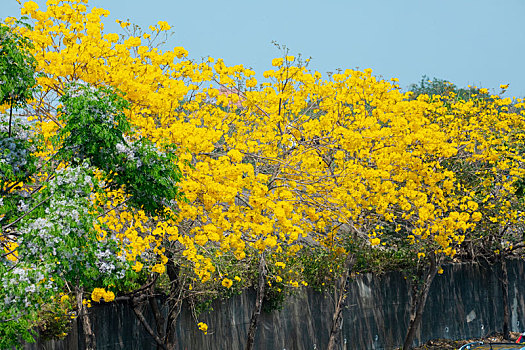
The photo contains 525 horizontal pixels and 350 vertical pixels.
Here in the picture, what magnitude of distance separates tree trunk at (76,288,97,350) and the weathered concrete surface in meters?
0.38

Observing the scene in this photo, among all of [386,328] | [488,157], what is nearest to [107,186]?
[488,157]

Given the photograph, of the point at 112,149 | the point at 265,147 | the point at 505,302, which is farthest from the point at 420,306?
the point at 112,149

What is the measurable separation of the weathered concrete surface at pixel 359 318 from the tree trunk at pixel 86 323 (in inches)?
14.8

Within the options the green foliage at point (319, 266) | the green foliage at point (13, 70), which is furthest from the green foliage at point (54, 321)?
the green foliage at point (319, 266)

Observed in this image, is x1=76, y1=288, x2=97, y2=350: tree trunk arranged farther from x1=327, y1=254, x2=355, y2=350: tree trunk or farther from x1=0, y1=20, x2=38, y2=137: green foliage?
x1=327, y1=254, x2=355, y2=350: tree trunk

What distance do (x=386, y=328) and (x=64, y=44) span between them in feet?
36.0

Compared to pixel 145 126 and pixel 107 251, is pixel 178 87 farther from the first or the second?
pixel 107 251

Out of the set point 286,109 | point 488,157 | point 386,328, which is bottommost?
point 386,328

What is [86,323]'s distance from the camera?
10.3 metres

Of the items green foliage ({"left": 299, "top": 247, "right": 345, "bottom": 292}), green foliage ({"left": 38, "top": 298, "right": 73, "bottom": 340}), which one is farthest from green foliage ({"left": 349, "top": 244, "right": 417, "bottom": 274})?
green foliage ({"left": 38, "top": 298, "right": 73, "bottom": 340})

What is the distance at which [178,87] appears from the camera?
1042cm

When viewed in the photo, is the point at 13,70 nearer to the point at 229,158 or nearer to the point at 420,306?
the point at 229,158

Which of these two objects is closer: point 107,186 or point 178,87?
point 107,186

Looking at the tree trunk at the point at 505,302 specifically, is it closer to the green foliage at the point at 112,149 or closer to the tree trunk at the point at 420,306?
the tree trunk at the point at 420,306
